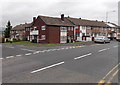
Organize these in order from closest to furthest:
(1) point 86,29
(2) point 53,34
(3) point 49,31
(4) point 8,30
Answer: (3) point 49,31 → (2) point 53,34 → (1) point 86,29 → (4) point 8,30

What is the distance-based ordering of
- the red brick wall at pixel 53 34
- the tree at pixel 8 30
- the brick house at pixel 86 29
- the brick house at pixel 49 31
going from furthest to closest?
the tree at pixel 8 30 < the brick house at pixel 86 29 < the brick house at pixel 49 31 < the red brick wall at pixel 53 34

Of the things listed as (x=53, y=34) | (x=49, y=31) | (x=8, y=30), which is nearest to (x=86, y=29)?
(x=53, y=34)

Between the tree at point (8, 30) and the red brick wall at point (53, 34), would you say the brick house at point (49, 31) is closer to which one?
the red brick wall at point (53, 34)

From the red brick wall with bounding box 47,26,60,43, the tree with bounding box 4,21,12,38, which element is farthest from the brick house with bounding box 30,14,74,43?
the tree with bounding box 4,21,12,38

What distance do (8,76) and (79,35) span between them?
4294cm

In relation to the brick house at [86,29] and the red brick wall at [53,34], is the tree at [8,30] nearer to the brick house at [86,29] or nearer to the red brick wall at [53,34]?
the brick house at [86,29]

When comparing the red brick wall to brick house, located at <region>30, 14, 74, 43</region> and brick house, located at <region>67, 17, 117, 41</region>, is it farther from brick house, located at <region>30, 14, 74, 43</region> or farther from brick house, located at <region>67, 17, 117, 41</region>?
brick house, located at <region>67, 17, 117, 41</region>

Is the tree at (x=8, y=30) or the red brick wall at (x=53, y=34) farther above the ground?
the tree at (x=8, y=30)

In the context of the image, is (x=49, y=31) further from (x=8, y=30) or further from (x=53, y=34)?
(x=8, y=30)

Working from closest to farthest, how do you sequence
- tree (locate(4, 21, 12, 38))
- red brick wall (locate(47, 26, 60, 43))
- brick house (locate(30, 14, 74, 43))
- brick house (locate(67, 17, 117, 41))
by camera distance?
red brick wall (locate(47, 26, 60, 43)), brick house (locate(30, 14, 74, 43)), brick house (locate(67, 17, 117, 41)), tree (locate(4, 21, 12, 38))

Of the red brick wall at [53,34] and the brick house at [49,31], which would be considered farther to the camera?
the brick house at [49,31]

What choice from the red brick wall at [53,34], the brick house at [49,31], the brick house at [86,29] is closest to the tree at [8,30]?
the brick house at [49,31]

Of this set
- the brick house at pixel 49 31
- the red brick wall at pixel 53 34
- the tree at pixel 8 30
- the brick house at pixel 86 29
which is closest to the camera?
the red brick wall at pixel 53 34

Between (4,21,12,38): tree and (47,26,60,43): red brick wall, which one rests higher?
(4,21,12,38): tree
